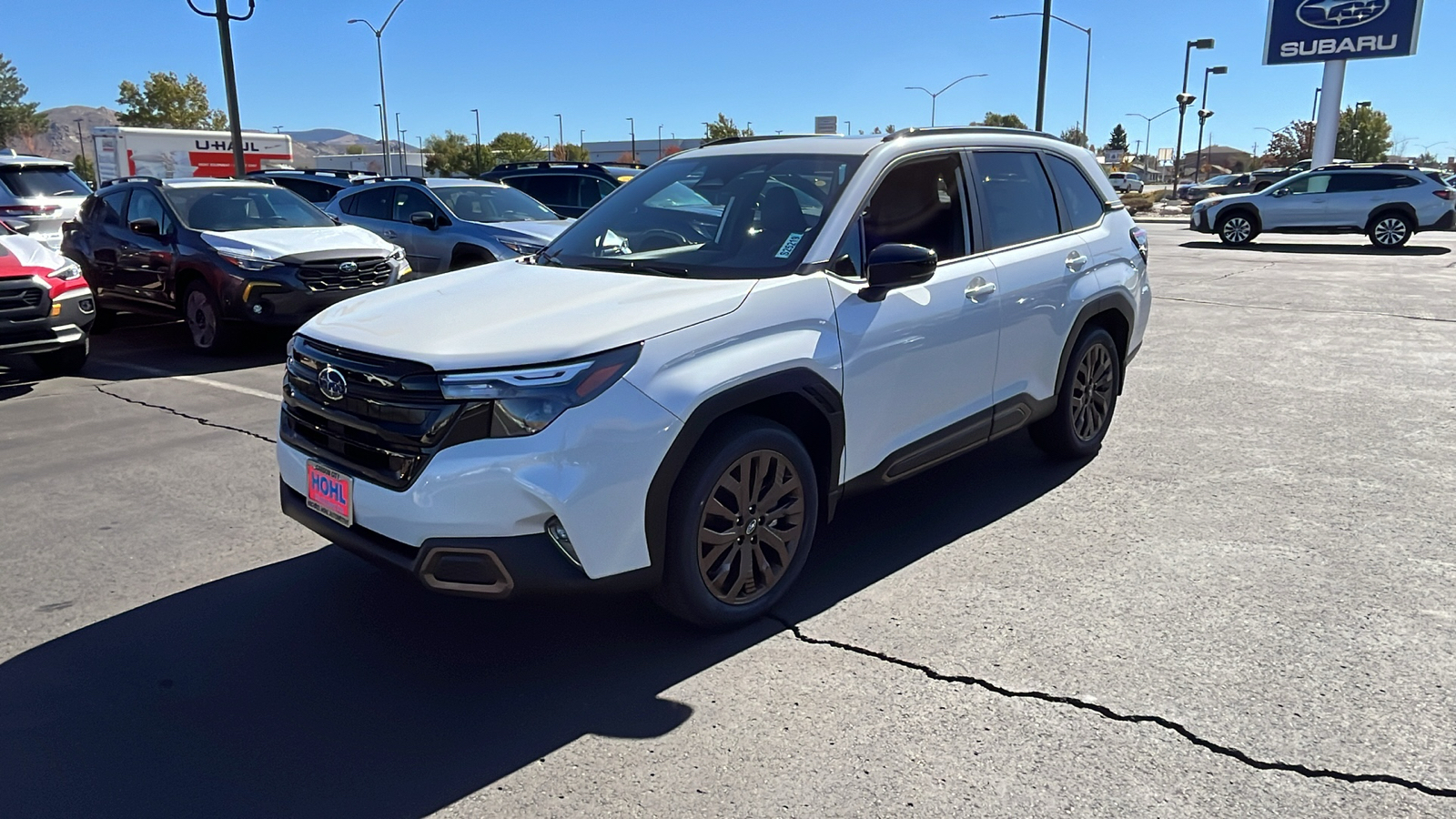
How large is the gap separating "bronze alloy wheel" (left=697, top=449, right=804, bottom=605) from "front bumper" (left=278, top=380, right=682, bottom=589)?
1.16 ft

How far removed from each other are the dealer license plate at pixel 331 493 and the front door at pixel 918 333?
177cm

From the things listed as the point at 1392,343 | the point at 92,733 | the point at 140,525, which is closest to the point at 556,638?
A: the point at 92,733

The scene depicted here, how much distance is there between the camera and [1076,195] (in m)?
5.59

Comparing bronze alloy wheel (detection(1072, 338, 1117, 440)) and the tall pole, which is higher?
the tall pole

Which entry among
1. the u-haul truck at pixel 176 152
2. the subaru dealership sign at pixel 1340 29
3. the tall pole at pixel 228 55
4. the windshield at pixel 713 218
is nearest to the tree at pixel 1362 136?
the subaru dealership sign at pixel 1340 29

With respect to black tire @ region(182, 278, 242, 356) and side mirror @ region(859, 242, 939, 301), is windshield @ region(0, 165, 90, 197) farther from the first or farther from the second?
side mirror @ region(859, 242, 939, 301)

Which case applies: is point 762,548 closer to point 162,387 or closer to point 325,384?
point 325,384

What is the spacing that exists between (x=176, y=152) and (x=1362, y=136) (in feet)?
260

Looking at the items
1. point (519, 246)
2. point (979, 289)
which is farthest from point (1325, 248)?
point (979, 289)

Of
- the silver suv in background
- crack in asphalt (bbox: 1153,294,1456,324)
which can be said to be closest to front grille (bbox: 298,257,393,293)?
the silver suv in background

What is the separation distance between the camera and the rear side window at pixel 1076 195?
5465 millimetres

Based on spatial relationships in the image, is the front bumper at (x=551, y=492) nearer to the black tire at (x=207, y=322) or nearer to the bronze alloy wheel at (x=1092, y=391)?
the bronze alloy wheel at (x=1092, y=391)

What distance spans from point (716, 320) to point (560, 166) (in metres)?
12.7

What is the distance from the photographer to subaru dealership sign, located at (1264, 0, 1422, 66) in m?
36.2
